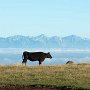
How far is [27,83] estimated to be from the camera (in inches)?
1320

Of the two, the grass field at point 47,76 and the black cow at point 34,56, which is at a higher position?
the black cow at point 34,56

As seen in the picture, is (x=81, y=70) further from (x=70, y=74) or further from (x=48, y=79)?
(x=48, y=79)

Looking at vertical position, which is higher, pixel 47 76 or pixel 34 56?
pixel 34 56

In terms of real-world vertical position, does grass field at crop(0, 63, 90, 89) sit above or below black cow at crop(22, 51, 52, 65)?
below

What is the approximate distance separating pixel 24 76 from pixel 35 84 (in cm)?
372

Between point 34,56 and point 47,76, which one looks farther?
point 34,56

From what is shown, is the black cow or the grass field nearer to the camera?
the grass field

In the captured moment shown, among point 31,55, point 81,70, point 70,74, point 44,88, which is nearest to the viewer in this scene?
point 44,88

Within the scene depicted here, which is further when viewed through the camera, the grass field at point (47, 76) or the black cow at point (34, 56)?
the black cow at point (34, 56)

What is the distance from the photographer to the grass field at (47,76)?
1315 inches

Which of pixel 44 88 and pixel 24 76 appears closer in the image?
pixel 44 88

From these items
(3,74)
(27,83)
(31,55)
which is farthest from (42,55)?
(27,83)

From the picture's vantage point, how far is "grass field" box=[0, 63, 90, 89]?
33406 mm

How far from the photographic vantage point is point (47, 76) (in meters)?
36.4
